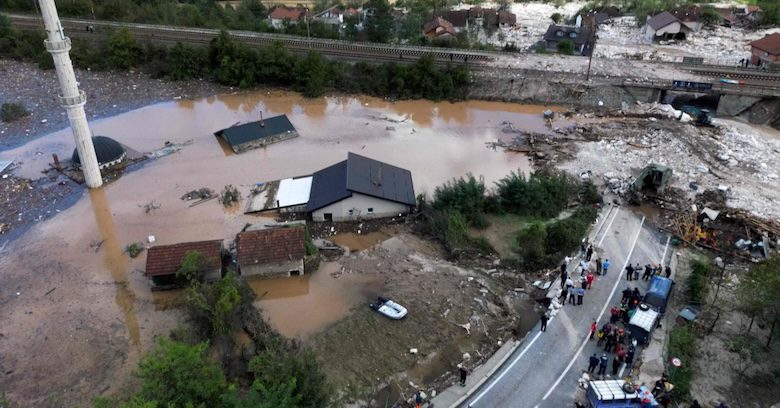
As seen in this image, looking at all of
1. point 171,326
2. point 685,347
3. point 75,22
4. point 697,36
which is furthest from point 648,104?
point 75,22

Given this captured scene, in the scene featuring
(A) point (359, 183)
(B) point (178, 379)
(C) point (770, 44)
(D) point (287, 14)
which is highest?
(D) point (287, 14)

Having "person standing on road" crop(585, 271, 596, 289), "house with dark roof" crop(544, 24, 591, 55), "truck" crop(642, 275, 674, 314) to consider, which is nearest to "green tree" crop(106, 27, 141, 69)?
"house with dark roof" crop(544, 24, 591, 55)

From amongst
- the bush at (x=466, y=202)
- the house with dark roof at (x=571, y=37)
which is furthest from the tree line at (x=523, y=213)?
the house with dark roof at (x=571, y=37)

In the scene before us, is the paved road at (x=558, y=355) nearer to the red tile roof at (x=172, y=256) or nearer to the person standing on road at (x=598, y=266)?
the person standing on road at (x=598, y=266)

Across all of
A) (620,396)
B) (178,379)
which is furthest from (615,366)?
(178,379)

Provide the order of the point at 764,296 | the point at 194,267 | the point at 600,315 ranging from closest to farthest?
1. the point at 764,296
2. the point at 600,315
3. the point at 194,267

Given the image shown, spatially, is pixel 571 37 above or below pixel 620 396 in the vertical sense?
above

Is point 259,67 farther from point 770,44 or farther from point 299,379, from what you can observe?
point 770,44

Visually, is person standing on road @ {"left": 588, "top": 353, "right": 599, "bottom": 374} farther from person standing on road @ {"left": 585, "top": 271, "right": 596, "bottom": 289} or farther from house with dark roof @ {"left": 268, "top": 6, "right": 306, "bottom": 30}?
house with dark roof @ {"left": 268, "top": 6, "right": 306, "bottom": 30}
